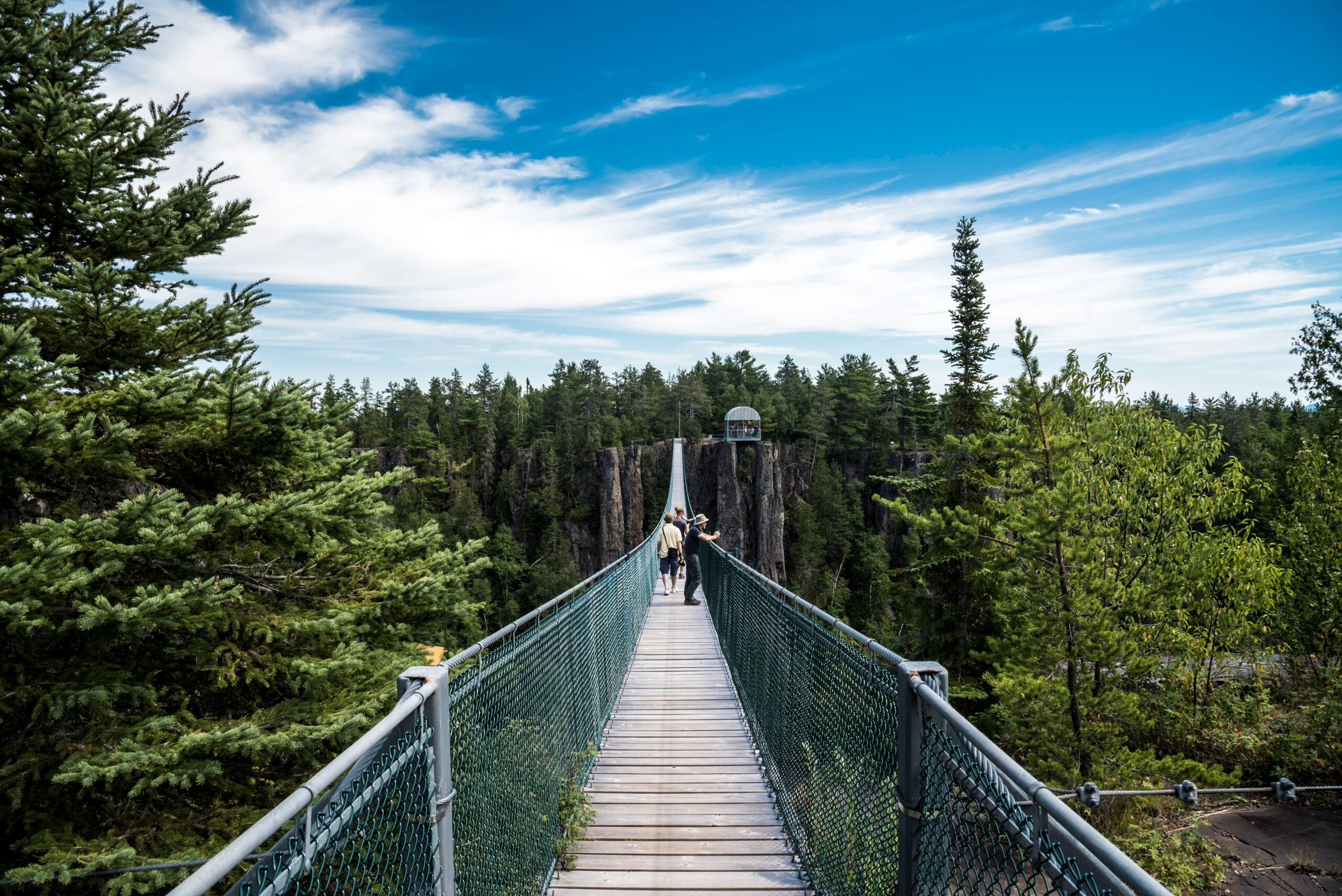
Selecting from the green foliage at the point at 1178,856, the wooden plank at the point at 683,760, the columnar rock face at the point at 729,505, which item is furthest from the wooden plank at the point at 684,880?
the columnar rock face at the point at 729,505

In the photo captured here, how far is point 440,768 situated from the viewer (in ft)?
6.28

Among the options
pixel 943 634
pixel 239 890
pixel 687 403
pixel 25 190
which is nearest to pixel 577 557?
pixel 687 403

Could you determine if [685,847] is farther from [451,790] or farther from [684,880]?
[451,790]

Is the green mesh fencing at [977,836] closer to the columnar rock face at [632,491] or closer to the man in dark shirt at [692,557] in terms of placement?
the man in dark shirt at [692,557]

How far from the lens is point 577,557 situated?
45.0 metres

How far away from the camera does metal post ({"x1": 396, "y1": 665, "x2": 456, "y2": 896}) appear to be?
1.88 metres

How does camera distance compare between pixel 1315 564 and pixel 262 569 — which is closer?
pixel 262 569

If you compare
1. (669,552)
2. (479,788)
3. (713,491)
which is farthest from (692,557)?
(713,491)

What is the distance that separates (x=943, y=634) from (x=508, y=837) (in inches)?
574

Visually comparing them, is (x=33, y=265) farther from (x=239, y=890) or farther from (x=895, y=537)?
(x=895, y=537)

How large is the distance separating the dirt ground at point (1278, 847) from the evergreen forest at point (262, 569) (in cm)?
35

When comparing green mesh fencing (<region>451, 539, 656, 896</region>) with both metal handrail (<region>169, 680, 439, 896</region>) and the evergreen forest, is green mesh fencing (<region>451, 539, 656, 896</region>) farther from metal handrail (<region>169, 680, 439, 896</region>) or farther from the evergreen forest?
the evergreen forest

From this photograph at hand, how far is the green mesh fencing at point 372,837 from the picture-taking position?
1.17 meters

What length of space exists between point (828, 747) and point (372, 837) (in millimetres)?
1910
